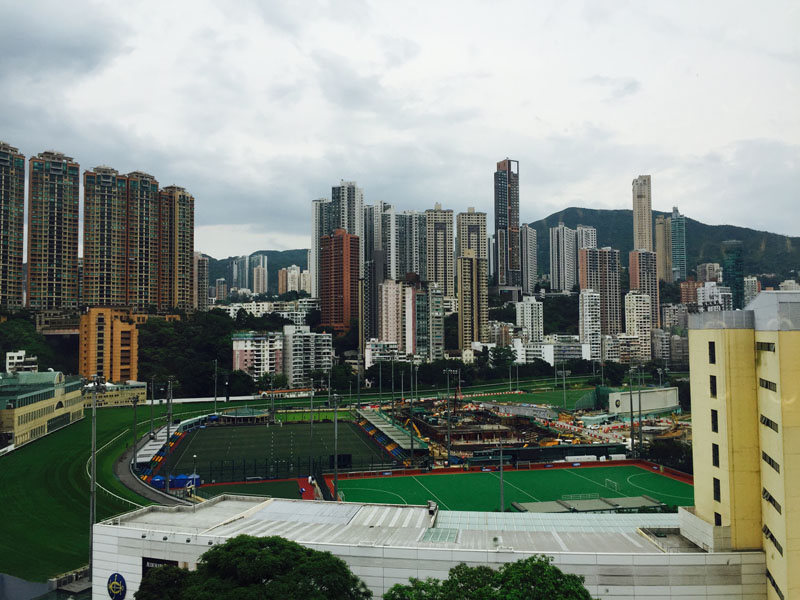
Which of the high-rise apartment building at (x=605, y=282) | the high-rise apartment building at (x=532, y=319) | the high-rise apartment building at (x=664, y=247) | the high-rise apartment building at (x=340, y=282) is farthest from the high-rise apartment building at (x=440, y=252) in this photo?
the high-rise apartment building at (x=664, y=247)

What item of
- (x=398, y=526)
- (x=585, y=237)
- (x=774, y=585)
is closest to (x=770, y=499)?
(x=774, y=585)

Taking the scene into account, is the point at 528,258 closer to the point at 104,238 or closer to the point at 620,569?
the point at 104,238

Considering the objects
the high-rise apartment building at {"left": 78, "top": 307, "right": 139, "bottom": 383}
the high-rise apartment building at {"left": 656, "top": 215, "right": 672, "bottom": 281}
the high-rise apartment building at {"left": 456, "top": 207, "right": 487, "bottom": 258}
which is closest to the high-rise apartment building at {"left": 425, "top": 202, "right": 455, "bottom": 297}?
the high-rise apartment building at {"left": 456, "top": 207, "right": 487, "bottom": 258}

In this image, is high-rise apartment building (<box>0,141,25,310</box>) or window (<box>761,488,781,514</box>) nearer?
window (<box>761,488,781,514</box>)

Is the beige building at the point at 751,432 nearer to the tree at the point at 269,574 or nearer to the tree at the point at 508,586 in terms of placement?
the tree at the point at 508,586

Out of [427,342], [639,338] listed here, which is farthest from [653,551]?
[639,338]

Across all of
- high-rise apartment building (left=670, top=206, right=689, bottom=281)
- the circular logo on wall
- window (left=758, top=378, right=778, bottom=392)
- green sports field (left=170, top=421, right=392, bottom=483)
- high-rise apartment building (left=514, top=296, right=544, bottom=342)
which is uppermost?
high-rise apartment building (left=670, top=206, right=689, bottom=281)

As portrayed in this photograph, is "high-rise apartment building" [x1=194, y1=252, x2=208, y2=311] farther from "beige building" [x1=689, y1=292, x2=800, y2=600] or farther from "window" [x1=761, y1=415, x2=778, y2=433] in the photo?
"window" [x1=761, y1=415, x2=778, y2=433]
